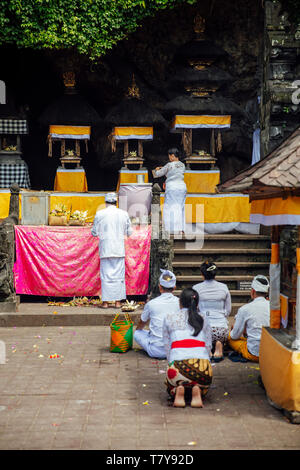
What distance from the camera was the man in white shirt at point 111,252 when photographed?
10242 millimetres

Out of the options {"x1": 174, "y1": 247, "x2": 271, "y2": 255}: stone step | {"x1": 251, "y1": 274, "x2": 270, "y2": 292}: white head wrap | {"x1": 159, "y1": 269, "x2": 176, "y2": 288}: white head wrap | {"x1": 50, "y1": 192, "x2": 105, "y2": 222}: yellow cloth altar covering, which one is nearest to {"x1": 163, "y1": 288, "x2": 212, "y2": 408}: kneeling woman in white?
{"x1": 159, "y1": 269, "x2": 176, "y2": 288}: white head wrap

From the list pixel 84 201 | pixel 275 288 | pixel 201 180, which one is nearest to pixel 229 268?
pixel 84 201

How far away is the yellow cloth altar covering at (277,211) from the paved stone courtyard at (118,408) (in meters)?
1.91

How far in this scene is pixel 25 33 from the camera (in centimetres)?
1389

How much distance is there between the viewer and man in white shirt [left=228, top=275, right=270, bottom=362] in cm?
714

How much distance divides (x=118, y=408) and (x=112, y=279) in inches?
180

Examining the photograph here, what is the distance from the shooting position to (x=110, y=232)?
403 inches

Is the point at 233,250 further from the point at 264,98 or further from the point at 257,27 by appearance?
the point at 257,27

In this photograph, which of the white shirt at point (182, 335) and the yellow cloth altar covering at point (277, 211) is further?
the white shirt at point (182, 335)

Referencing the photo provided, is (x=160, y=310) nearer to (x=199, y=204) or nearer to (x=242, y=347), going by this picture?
(x=242, y=347)

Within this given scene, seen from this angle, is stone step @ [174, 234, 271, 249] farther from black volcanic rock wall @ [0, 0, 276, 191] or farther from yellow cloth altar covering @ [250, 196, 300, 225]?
black volcanic rock wall @ [0, 0, 276, 191]

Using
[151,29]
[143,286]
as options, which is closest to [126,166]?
[151,29]

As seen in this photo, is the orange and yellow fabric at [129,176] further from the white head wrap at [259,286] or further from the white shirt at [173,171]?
the white head wrap at [259,286]

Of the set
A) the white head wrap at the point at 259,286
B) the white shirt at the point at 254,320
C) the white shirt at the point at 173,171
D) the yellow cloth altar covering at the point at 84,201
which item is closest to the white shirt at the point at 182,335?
the white shirt at the point at 254,320
